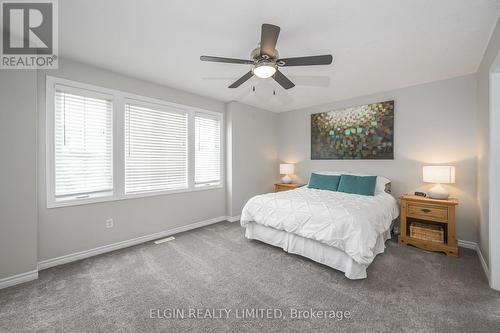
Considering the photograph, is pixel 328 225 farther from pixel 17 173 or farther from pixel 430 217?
pixel 17 173

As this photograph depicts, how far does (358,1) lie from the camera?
5.59ft

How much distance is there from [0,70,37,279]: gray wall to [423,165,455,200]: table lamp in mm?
5039

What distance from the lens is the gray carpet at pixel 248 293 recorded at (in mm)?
1648

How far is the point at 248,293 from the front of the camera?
2.04 metres

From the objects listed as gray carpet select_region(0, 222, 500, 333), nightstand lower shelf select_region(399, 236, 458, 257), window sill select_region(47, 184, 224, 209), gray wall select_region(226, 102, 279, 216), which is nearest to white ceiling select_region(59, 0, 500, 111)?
gray wall select_region(226, 102, 279, 216)

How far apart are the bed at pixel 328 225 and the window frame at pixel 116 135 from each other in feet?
5.24

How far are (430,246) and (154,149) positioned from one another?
441 centimetres

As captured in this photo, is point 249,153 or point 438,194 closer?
point 438,194

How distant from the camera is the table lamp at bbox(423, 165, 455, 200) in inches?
114

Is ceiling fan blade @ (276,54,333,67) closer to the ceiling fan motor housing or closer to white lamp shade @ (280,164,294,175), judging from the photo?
the ceiling fan motor housing

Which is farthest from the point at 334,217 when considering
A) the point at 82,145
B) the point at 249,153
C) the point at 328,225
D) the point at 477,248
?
the point at 82,145

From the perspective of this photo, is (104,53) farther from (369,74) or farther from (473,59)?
(473,59)

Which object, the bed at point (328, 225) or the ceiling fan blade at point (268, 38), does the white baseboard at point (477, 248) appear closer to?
the bed at point (328, 225)

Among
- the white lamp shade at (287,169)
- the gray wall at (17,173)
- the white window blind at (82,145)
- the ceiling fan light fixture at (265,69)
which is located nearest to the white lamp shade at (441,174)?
the white lamp shade at (287,169)
